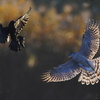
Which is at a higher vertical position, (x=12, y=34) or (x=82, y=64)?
(x=12, y=34)

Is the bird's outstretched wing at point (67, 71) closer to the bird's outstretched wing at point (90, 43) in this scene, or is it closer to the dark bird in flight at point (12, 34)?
the bird's outstretched wing at point (90, 43)

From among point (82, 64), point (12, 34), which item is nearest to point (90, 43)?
point (82, 64)

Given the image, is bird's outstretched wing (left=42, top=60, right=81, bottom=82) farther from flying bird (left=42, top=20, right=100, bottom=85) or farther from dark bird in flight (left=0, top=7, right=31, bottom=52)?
dark bird in flight (left=0, top=7, right=31, bottom=52)

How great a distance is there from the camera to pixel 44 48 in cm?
604

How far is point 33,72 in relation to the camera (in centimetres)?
594

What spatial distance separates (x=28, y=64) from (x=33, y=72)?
130mm

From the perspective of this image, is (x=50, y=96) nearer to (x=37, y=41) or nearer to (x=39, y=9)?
(x=37, y=41)

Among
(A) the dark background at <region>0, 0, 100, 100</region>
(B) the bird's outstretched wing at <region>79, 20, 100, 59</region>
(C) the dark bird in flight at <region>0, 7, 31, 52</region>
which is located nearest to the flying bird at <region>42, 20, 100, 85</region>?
(B) the bird's outstretched wing at <region>79, 20, 100, 59</region>

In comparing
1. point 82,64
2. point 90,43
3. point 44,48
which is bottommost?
point 82,64

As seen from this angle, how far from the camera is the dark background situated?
5914 millimetres

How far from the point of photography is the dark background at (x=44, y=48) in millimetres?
5914

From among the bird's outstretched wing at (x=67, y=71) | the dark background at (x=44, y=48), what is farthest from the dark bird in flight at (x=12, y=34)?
the dark background at (x=44, y=48)

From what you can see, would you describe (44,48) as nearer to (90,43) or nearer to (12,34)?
(90,43)

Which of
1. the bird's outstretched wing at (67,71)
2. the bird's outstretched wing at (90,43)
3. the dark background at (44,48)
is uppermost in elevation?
the dark background at (44,48)
